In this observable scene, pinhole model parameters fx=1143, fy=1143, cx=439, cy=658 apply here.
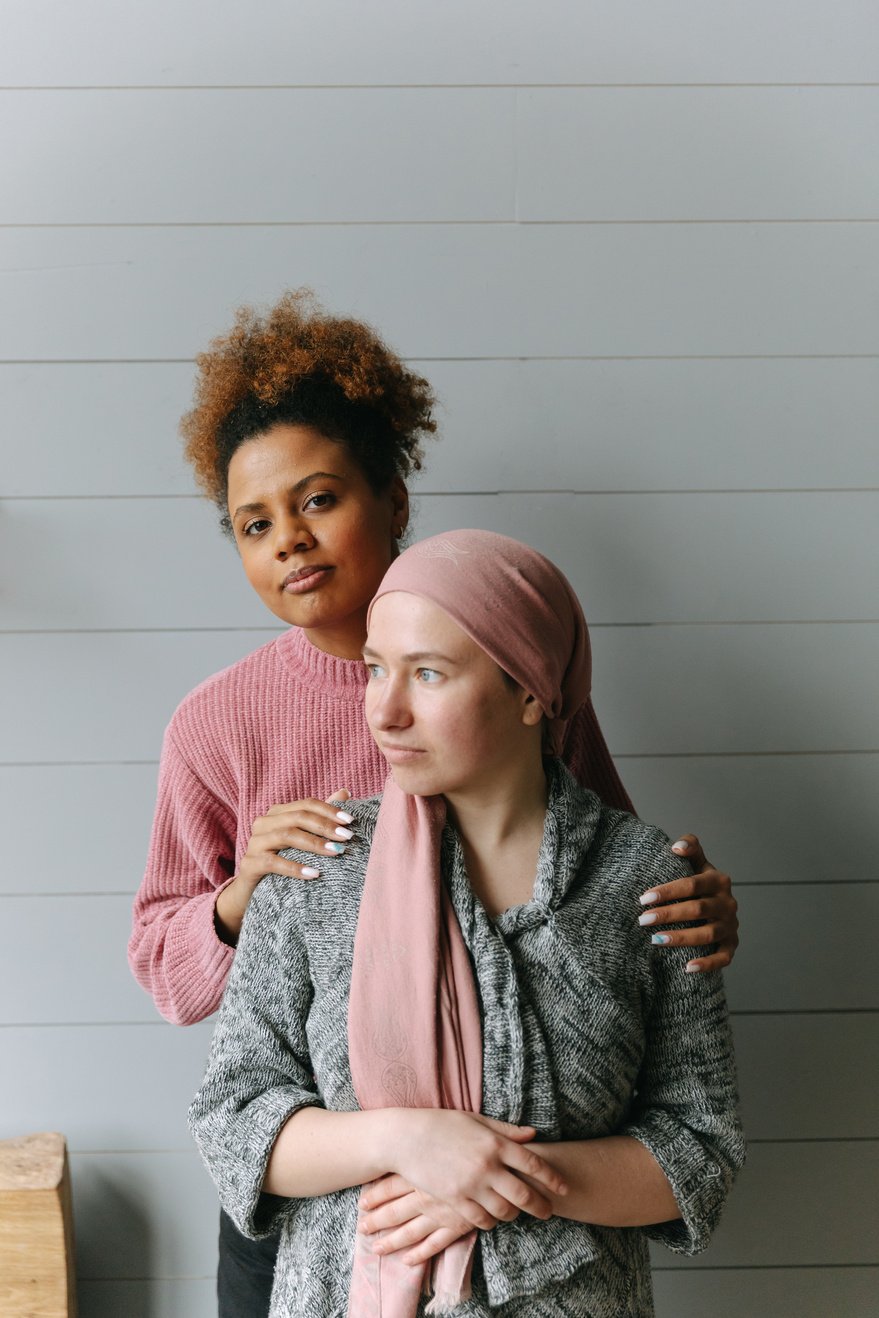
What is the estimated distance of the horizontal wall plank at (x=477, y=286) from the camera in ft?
4.87

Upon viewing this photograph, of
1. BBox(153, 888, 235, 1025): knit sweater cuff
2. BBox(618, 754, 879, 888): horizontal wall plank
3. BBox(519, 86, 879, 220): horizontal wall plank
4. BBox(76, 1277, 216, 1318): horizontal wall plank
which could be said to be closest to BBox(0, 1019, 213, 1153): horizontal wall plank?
BBox(76, 1277, 216, 1318): horizontal wall plank

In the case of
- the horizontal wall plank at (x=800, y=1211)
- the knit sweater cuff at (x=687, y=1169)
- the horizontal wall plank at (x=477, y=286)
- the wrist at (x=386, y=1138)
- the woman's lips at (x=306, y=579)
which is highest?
the horizontal wall plank at (x=477, y=286)

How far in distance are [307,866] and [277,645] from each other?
370 millimetres

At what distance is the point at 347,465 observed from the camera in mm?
1155

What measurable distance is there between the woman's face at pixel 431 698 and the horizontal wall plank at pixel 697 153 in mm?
814

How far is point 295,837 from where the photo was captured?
102cm

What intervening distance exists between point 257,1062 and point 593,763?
517 millimetres

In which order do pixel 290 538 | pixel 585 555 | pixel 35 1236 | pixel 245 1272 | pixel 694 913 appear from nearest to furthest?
pixel 694 913, pixel 290 538, pixel 245 1272, pixel 35 1236, pixel 585 555

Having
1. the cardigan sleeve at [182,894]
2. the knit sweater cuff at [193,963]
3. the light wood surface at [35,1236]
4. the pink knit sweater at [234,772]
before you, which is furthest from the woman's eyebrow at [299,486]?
the light wood surface at [35,1236]

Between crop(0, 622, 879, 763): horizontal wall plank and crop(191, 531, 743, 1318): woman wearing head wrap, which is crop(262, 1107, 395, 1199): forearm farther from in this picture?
crop(0, 622, 879, 763): horizontal wall plank

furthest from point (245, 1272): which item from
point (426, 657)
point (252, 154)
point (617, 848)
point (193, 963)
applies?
point (252, 154)

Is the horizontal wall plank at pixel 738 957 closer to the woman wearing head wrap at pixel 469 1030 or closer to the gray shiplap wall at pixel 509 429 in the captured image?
the gray shiplap wall at pixel 509 429

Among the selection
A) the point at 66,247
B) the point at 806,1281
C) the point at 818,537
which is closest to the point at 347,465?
the point at 66,247

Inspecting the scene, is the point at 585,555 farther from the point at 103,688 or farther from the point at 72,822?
the point at 72,822
